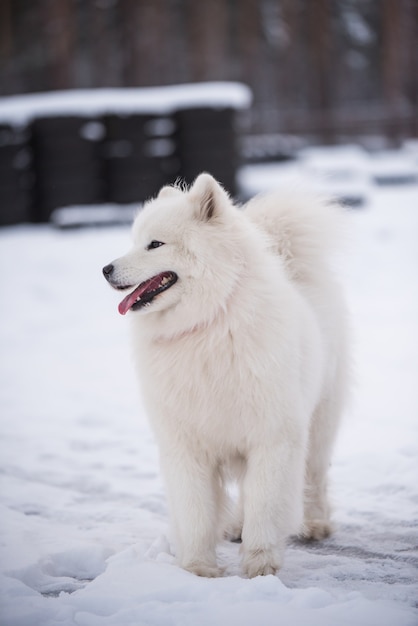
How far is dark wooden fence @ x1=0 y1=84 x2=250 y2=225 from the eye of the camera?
11805 mm

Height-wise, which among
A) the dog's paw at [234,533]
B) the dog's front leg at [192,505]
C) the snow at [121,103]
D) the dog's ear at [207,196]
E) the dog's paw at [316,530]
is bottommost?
the dog's paw at [234,533]

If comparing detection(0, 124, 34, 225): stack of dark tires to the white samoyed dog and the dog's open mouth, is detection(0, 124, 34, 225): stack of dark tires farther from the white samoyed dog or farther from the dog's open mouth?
the dog's open mouth

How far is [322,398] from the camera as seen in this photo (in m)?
3.67

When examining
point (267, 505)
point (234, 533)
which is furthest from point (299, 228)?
point (234, 533)

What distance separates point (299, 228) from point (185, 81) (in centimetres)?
2787

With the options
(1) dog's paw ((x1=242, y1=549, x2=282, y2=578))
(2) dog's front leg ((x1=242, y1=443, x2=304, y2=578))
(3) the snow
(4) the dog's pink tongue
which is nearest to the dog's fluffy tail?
(4) the dog's pink tongue

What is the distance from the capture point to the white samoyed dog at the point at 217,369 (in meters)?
2.99

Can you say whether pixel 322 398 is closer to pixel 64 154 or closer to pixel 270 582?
pixel 270 582

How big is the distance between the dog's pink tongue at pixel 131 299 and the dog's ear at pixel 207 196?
1.24 feet

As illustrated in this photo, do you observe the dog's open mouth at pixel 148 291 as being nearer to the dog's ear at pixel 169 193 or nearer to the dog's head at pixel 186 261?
the dog's head at pixel 186 261

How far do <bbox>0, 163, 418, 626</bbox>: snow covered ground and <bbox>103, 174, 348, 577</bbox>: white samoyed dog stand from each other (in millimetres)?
248

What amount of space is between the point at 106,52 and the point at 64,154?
16518 millimetres

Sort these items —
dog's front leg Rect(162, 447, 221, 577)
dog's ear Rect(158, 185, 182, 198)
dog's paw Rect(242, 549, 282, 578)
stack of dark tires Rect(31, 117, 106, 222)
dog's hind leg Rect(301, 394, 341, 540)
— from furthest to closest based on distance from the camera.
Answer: stack of dark tires Rect(31, 117, 106, 222)
dog's hind leg Rect(301, 394, 341, 540)
dog's ear Rect(158, 185, 182, 198)
dog's front leg Rect(162, 447, 221, 577)
dog's paw Rect(242, 549, 282, 578)

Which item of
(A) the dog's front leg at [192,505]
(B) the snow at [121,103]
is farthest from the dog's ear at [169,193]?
(B) the snow at [121,103]
